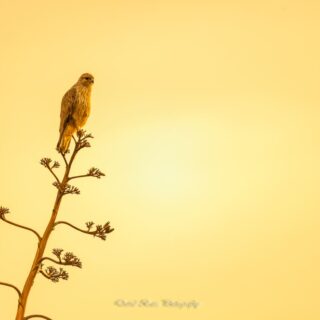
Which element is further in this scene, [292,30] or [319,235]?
[292,30]

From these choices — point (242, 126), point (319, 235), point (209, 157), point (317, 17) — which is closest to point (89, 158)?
point (209, 157)

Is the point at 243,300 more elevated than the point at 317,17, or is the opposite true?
the point at 317,17

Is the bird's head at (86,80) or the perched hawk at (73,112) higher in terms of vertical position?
the bird's head at (86,80)

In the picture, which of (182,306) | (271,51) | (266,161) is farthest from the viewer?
(271,51)

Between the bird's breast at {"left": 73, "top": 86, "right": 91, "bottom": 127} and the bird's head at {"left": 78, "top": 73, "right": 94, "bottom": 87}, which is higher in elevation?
the bird's head at {"left": 78, "top": 73, "right": 94, "bottom": 87}

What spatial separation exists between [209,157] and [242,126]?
0.14m

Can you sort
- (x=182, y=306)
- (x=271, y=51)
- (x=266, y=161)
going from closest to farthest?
(x=182, y=306) → (x=266, y=161) → (x=271, y=51)

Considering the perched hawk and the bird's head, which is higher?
the bird's head

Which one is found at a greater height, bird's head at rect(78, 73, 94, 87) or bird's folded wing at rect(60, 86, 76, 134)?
bird's head at rect(78, 73, 94, 87)

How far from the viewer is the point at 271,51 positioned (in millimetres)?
1469

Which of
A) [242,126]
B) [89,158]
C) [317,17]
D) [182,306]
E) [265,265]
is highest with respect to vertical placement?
[317,17]

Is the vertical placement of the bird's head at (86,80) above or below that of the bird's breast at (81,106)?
above

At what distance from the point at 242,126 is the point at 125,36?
47 cm

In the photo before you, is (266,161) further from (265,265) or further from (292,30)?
(292,30)
